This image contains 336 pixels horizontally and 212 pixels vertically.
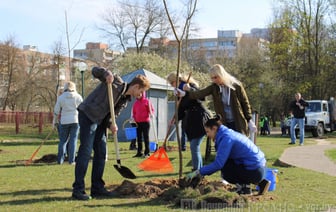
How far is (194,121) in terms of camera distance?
7375 mm

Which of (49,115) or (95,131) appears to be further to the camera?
(49,115)

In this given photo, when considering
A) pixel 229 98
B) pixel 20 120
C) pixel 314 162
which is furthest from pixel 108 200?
pixel 20 120

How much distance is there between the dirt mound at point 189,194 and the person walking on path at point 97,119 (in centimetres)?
36

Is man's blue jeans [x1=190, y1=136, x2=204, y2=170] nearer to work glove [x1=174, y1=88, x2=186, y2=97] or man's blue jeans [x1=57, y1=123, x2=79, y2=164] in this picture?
work glove [x1=174, y1=88, x2=186, y2=97]

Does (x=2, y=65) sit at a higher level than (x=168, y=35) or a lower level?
lower

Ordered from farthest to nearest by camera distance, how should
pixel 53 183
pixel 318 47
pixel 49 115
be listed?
1. pixel 318 47
2. pixel 49 115
3. pixel 53 183

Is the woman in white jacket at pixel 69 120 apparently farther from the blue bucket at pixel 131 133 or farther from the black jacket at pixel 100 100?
the black jacket at pixel 100 100

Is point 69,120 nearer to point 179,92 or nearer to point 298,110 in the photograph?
point 179,92

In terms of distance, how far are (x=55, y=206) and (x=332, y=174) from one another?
5415 mm

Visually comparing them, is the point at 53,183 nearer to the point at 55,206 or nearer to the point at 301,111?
the point at 55,206

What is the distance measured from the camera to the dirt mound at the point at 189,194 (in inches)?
219

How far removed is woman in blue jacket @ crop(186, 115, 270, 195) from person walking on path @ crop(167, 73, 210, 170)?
1.23 m

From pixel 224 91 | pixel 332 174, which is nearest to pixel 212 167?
pixel 224 91

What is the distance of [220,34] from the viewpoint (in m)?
112
